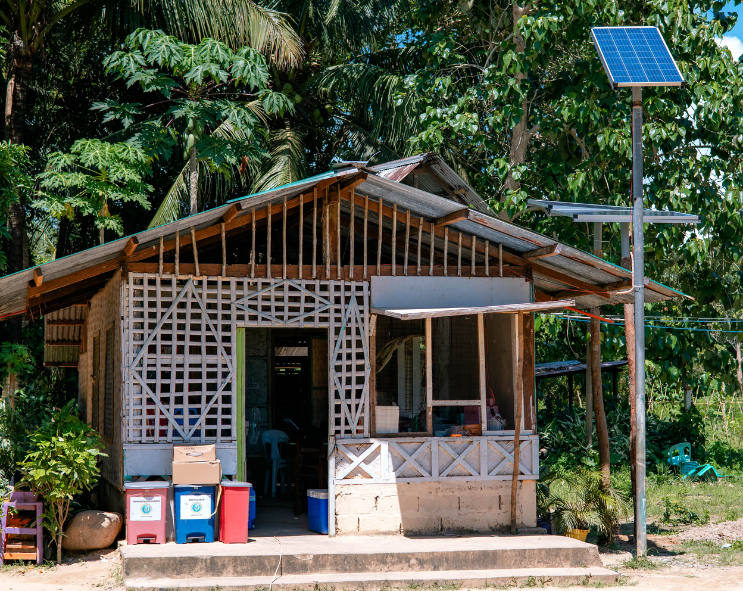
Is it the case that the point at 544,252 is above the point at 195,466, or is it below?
above

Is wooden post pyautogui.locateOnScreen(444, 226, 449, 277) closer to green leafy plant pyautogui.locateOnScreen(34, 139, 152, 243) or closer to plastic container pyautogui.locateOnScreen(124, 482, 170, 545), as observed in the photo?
plastic container pyautogui.locateOnScreen(124, 482, 170, 545)

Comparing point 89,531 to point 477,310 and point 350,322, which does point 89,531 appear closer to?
point 350,322

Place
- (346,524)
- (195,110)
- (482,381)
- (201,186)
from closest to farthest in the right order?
(346,524), (482,381), (195,110), (201,186)

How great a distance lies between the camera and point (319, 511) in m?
8.68

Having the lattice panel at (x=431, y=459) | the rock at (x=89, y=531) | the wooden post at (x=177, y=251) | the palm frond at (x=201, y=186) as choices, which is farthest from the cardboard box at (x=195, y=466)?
the palm frond at (x=201, y=186)

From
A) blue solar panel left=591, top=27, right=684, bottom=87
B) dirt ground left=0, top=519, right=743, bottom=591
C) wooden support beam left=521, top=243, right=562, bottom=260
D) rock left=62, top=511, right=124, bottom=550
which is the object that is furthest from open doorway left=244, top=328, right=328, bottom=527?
blue solar panel left=591, top=27, right=684, bottom=87

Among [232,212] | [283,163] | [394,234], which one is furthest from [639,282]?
[283,163]

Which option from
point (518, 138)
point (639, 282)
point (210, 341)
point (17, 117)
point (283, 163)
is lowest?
point (210, 341)

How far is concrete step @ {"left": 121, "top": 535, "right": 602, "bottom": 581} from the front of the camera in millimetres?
7367

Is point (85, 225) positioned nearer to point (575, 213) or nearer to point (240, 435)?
point (240, 435)

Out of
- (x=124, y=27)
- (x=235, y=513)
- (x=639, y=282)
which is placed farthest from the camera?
(x=124, y=27)

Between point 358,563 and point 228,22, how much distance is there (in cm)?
1016

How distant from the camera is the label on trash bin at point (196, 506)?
26.4ft

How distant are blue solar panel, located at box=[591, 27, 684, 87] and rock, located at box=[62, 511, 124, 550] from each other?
706cm
